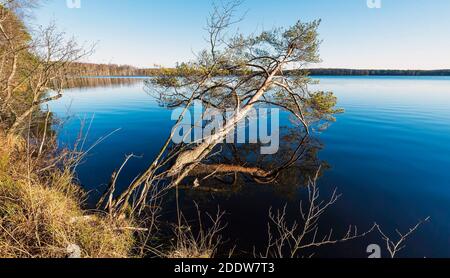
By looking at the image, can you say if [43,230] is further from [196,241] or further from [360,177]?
[360,177]

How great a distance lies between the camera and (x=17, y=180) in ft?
16.2

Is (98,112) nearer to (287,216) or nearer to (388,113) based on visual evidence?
(287,216)

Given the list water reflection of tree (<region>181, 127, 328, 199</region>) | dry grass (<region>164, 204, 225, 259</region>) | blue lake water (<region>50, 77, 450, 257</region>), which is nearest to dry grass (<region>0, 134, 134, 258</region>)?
dry grass (<region>164, 204, 225, 259</region>)

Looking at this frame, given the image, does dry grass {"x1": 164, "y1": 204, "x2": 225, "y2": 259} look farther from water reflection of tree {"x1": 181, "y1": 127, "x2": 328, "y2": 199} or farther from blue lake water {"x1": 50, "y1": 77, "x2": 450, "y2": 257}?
water reflection of tree {"x1": 181, "y1": 127, "x2": 328, "y2": 199}

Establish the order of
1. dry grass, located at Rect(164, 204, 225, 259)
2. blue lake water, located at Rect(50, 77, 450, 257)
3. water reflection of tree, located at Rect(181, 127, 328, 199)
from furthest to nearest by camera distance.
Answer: water reflection of tree, located at Rect(181, 127, 328, 199), blue lake water, located at Rect(50, 77, 450, 257), dry grass, located at Rect(164, 204, 225, 259)

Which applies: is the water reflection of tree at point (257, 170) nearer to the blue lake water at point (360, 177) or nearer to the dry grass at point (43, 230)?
the blue lake water at point (360, 177)

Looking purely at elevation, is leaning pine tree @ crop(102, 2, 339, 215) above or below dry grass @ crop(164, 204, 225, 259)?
above

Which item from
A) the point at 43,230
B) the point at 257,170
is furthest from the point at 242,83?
the point at 43,230

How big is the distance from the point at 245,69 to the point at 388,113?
694 inches

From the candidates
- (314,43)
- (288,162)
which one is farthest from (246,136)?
(314,43)

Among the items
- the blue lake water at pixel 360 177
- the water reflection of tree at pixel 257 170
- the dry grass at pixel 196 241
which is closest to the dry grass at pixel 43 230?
the dry grass at pixel 196 241

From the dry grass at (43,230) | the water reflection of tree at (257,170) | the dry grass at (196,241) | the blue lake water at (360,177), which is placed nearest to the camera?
the dry grass at (43,230)

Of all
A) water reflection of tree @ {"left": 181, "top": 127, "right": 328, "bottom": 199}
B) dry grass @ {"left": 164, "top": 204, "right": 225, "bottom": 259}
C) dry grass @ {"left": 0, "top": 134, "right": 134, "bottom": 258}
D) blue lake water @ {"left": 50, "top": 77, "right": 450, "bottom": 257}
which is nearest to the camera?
dry grass @ {"left": 0, "top": 134, "right": 134, "bottom": 258}
